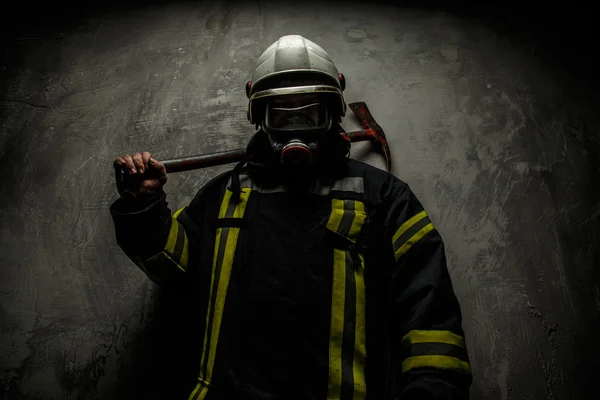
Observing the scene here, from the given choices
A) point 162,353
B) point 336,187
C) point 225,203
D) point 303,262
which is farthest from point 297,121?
point 162,353

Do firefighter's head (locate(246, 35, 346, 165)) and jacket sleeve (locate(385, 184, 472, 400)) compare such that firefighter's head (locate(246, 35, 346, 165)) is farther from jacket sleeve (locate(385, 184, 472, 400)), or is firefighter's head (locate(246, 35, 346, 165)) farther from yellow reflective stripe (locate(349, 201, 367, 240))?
jacket sleeve (locate(385, 184, 472, 400))

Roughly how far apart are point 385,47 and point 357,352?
1541 millimetres

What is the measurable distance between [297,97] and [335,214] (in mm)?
510

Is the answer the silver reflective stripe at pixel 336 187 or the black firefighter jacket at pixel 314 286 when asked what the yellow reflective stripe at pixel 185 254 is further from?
the silver reflective stripe at pixel 336 187

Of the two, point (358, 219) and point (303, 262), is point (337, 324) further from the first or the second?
point (358, 219)

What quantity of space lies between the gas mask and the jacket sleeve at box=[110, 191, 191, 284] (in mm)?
513

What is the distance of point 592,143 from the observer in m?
1.88

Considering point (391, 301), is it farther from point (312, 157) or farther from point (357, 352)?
point (312, 157)

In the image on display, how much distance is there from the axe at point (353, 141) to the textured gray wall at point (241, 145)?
8 centimetres

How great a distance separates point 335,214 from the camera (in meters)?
1.49

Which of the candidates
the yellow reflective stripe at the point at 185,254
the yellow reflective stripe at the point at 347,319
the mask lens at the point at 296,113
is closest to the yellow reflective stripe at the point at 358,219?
the yellow reflective stripe at the point at 347,319

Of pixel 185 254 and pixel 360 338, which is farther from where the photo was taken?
pixel 185 254

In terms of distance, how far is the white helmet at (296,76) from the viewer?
157cm

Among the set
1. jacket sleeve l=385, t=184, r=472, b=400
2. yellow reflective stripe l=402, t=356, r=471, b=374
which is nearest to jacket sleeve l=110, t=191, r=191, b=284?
jacket sleeve l=385, t=184, r=472, b=400
